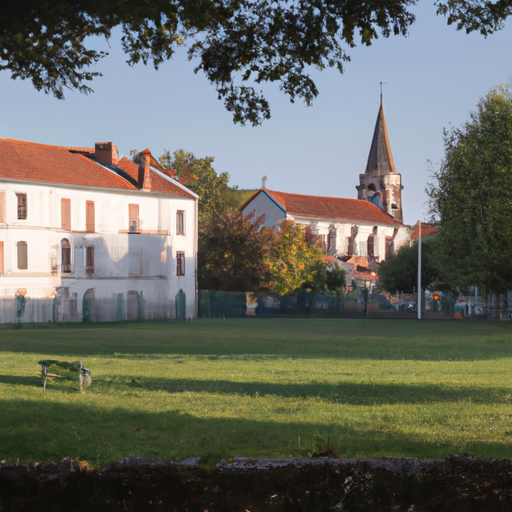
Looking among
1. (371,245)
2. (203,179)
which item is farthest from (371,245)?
(203,179)

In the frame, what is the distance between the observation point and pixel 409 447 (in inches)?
404

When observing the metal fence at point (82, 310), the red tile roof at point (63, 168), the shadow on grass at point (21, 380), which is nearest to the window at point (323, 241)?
the red tile roof at point (63, 168)

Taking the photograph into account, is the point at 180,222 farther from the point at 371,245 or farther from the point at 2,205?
the point at 371,245

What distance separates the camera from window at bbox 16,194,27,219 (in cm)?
6044

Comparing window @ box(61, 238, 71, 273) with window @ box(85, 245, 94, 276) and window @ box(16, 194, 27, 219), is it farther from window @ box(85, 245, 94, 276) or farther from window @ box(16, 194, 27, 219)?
window @ box(16, 194, 27, 219)

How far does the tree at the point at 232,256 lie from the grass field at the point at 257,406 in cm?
4775

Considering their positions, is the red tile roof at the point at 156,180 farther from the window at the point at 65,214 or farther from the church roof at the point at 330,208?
the church roof at the point at 330,208

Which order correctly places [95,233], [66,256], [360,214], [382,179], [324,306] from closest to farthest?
[66,256] → [95,233] → [324,306] → [360,214] → [382,179]

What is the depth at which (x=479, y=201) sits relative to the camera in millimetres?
55844

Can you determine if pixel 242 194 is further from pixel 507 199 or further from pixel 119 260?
pixel 507 199

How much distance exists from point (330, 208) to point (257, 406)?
10493cm

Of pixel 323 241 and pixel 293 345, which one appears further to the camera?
pixel 323 241

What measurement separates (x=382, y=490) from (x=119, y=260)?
204 ft

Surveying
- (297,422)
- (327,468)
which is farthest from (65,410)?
(327,468)
